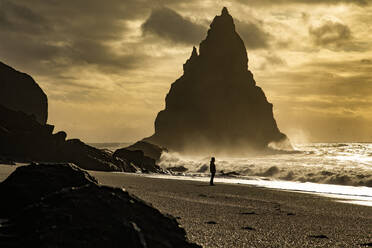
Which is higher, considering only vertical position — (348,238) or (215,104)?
(215,104)

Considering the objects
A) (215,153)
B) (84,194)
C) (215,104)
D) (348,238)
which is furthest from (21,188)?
(215,104)

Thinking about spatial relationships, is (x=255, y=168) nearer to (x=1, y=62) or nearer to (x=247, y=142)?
(x=1, y=62)

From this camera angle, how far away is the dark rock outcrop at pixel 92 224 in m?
4.99

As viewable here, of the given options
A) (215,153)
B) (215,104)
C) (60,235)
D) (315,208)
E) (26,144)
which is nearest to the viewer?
(60,235)

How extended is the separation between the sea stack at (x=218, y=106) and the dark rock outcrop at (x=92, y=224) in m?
150

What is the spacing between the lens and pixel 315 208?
52.0 feet

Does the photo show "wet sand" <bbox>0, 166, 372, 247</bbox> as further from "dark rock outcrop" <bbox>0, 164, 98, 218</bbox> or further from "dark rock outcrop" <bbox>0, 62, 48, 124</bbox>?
"dark rock outcrop" <bbox>0, 62, 48, 124</bbox>

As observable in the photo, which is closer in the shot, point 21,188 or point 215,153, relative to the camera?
point 21,188

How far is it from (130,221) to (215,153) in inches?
5919

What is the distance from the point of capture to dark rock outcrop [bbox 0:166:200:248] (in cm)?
499

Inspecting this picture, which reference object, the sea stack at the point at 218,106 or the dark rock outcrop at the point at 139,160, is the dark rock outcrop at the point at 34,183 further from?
the sea stack at the point at 218,106

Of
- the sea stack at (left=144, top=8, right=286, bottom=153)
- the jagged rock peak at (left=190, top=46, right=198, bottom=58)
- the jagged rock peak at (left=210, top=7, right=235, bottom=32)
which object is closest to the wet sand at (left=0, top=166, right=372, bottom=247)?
the sea stack at (left=144, top=8, right=286, bottom=153)

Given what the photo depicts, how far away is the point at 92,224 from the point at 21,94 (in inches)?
4174

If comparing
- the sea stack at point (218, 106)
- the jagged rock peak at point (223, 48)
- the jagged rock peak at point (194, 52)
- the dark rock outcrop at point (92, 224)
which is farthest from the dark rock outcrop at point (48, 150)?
the jagged rock peak at point (194, 52)
